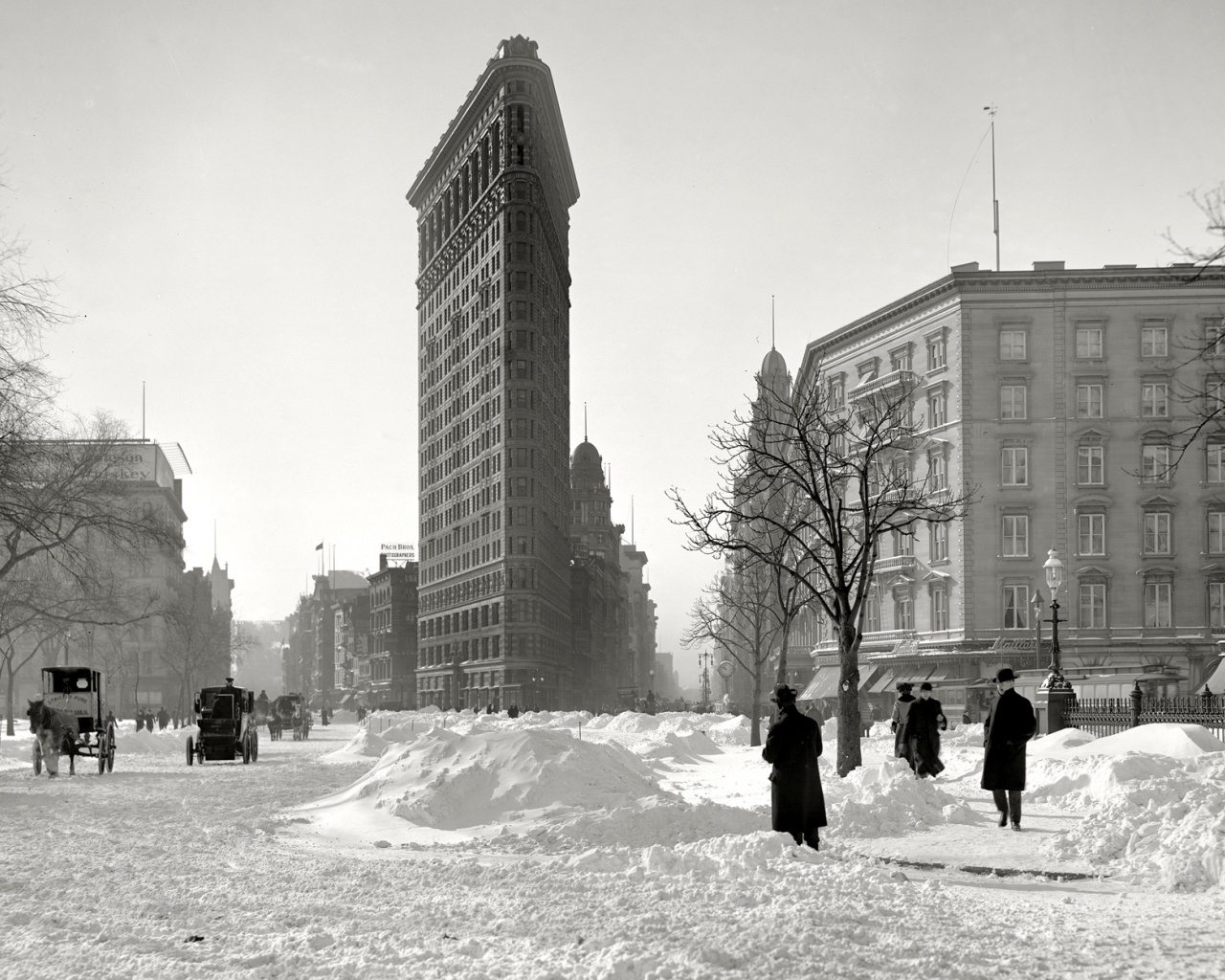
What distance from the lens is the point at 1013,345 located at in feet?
213

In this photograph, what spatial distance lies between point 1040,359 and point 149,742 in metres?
44.6

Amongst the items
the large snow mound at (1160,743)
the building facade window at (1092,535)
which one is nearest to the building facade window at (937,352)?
the building facade window at (1092,535)

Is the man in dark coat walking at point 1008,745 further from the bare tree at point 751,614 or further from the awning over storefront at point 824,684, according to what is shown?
the awning over storefront at point 824,684

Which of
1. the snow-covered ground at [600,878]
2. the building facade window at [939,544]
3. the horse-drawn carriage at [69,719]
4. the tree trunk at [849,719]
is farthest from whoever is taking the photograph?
the building facade window at [939,544]

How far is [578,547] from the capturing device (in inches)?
6718

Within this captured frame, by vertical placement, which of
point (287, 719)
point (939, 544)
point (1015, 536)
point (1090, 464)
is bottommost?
point (287, 719)

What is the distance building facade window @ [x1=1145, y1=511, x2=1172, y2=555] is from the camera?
62.9 meters

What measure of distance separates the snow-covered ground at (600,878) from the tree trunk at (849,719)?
8.95 ft

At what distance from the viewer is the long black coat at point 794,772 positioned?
12539 millimetres

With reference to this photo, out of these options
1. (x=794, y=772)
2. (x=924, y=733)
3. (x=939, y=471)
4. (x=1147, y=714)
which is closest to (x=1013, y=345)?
(x=939, y=471)

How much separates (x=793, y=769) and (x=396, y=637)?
472 feet

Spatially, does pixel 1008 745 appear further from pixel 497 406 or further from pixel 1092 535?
pixel 497 406

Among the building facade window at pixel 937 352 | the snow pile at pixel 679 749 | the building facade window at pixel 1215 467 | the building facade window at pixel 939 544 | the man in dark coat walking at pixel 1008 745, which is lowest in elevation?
the snow pile at pixel 679 749

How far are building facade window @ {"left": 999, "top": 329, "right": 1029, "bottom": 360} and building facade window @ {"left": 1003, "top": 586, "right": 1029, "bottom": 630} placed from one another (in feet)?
37.4
